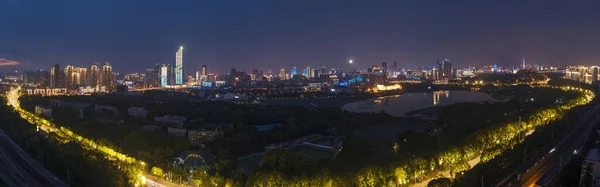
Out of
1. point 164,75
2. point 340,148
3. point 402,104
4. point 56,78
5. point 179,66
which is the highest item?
point 179,66

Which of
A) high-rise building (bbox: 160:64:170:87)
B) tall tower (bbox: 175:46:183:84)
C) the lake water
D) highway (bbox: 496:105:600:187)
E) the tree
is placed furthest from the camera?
tall tower (bbox: 175:46:183:84)

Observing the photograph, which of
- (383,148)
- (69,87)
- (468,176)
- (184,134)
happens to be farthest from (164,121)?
(69,87)

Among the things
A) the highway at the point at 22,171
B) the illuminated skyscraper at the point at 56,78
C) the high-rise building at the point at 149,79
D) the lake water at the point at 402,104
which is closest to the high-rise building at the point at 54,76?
the illuminated skyscraper at the point at 56,78

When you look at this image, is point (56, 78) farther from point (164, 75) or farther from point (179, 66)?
point (179, 66)

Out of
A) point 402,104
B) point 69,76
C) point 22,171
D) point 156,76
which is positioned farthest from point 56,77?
point 22,171

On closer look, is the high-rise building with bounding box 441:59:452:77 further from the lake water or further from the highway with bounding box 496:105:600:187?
the highway with bounding box 496:105:600:187

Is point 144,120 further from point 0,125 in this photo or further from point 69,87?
point 69,87

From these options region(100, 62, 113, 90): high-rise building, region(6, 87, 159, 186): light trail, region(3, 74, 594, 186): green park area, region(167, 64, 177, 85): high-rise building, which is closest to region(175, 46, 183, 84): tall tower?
region(167, 64, 177, 85): high-rise building
